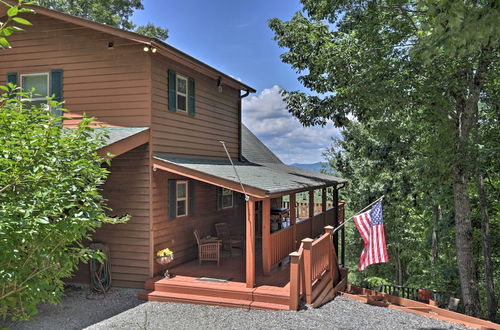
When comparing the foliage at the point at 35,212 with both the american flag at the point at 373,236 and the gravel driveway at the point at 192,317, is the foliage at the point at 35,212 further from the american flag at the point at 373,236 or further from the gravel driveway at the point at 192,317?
the american flag at the point at 373,236

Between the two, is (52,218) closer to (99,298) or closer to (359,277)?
(99,298)

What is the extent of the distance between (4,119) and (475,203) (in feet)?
52.1

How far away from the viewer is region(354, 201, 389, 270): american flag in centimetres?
805

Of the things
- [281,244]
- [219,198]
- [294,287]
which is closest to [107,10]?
[219,198]

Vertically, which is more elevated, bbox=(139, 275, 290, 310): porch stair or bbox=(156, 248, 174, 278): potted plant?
bbox=(156, 248, 174, 278): potted plant

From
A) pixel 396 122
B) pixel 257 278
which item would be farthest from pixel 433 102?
pixel 257 278

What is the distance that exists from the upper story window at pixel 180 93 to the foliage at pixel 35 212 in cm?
542

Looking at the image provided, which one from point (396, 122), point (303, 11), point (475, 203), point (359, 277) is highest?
point (303, 11)

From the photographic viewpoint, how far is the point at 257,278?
8375mm

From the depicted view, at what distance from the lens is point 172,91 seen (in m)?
9.34

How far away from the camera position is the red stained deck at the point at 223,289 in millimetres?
7312

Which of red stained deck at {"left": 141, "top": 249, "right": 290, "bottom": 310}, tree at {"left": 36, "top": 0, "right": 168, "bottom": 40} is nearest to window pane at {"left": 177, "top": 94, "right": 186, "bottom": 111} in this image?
red stained deck at {"left": 141, "top": 249, "right": 290, "bottom": 310}

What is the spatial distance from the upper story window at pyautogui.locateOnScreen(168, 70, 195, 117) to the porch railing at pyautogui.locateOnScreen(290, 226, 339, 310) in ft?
16.1

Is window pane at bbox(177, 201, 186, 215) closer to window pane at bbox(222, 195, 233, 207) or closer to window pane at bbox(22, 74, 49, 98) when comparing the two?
window pane at bbox(222, 195, 233, 207)
